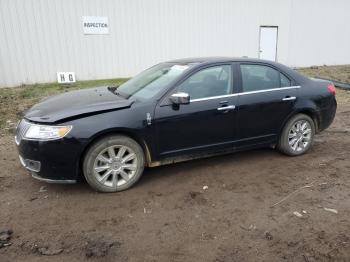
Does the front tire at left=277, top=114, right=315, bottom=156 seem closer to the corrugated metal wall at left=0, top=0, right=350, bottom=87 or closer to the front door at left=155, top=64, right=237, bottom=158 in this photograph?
the front door at left=155, top=64, right=237, bottom=158

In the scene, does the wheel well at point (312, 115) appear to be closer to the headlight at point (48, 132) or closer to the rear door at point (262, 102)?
the rear door at point (262, 102)

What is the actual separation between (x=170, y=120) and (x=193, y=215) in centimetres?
122

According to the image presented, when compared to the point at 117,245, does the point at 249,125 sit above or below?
above

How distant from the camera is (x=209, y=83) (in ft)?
14.6

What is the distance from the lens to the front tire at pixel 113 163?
3.80 meters

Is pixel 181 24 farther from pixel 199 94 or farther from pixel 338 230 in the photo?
pixel 338 230

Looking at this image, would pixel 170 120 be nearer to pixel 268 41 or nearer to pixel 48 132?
pixel 48 132

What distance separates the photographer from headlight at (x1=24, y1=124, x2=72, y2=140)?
11.9ft

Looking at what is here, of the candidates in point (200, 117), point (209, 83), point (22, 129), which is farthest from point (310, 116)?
point (22, 129)

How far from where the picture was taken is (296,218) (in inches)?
135

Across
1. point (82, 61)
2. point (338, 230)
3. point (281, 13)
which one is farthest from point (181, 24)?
point (338, 230)

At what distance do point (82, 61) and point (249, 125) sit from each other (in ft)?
29.7

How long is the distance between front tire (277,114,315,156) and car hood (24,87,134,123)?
249cm

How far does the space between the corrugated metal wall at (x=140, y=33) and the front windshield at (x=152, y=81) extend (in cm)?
778
